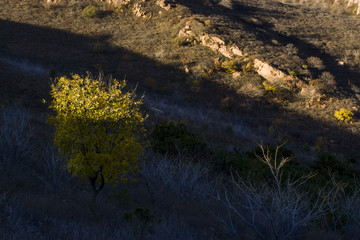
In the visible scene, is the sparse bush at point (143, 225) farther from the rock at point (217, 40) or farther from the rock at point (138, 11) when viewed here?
the rock at point (138, 11)

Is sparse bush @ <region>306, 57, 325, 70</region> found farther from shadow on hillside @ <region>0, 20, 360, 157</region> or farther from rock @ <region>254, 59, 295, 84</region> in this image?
shadow on hillside @ <region>0, 20, 360, 157</region>

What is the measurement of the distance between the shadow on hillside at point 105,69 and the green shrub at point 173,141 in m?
8.29

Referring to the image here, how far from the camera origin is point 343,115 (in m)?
21.0

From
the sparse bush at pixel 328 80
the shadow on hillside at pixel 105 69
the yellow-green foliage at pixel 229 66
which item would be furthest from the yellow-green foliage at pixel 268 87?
the sparse bush at pixel 328 80

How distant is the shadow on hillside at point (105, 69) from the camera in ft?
59.7

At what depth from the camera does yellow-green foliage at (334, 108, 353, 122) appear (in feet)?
68.2

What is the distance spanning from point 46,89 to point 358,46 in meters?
35.8

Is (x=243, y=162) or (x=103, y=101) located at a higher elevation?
(x=103, y=101)

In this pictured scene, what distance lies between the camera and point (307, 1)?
199ft

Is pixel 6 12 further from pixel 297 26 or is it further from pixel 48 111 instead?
pixel 297 26

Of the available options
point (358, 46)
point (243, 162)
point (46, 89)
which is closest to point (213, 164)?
point (243, 162)

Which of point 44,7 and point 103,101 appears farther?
point 44,7

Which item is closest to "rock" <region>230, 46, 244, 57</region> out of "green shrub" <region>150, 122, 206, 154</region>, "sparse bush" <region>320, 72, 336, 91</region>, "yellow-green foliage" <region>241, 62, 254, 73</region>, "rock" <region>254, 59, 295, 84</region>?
"yellow-green foliage" <region>241, 62, 254, 73</region>

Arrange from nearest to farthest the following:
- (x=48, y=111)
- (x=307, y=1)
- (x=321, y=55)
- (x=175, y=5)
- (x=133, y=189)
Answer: (x=133, y=189)
(x=48, y=111)
(x=321, y=55)
(x=175, y=5)
(x=307, y=1)
